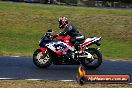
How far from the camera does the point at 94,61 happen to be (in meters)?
15.1

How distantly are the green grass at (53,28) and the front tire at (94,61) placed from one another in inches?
205

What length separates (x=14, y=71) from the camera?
1422 cm

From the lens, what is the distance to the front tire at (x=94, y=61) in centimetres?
1499

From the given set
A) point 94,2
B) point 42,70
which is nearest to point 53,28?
point 42,70

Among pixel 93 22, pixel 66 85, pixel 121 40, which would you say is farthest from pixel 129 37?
pixel 66 85

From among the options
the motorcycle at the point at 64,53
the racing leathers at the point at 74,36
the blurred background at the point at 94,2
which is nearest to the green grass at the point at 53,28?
the motorcycle at the point at 64,53

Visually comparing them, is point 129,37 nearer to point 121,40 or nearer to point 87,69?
point 121,40

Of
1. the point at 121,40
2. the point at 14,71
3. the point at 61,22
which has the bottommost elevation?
the point at 121,40

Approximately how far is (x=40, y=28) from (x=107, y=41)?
6.39 meters

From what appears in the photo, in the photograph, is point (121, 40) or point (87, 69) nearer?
point (87, 69)

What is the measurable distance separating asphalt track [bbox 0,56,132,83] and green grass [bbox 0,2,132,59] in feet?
10.2

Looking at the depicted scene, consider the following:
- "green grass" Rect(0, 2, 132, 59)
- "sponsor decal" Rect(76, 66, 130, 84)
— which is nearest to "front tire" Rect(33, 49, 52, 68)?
"sponsor decal" Rect(76, 66, 130, 84)

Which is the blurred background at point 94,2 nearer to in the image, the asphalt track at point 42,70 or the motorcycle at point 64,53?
the asphalt track at point 42,70

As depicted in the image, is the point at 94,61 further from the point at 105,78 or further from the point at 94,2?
the point at 94,2
